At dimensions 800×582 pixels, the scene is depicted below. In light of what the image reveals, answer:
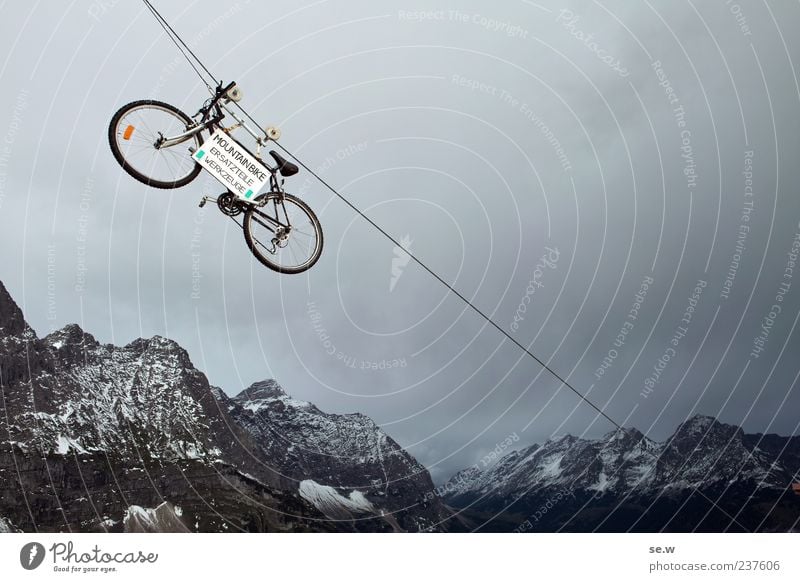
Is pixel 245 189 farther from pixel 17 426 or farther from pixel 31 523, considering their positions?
pixel 17 426

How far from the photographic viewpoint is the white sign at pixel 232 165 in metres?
17.7

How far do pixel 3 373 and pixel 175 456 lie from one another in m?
45.4

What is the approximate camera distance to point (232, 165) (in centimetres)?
1795

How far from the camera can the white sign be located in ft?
58.2
